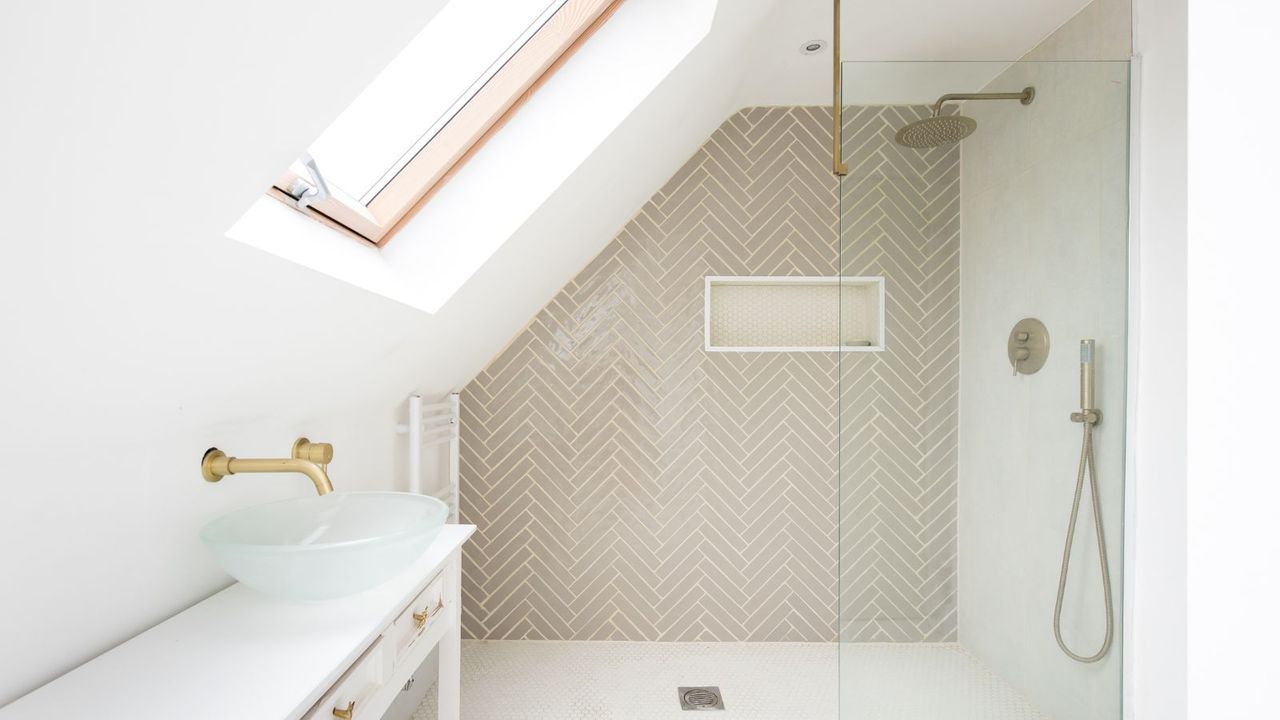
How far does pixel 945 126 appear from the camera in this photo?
61.3 inches

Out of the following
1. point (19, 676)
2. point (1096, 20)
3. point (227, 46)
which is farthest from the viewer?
point (1096, 20)

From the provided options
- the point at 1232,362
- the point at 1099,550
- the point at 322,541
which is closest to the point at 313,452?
the point at 322,541

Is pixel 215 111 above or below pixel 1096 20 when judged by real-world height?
below

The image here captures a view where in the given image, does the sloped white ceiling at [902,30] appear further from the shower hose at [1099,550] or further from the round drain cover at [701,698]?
the round drain cover at [701,698]

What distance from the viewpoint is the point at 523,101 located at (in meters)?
1.54

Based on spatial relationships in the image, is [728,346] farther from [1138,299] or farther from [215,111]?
[215,111]

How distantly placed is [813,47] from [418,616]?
7.35 ft

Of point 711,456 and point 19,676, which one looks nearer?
point 19,676

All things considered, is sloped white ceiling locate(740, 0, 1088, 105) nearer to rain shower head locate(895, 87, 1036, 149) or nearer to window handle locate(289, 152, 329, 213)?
rain shower head locate(895, 87, 1036, 149)

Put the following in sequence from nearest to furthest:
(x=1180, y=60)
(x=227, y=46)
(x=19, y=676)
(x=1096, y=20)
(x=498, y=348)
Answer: (x=227, y=46) → (x=19, y=676) → (x=1180, y=60) → (x=1096, y=20) → (x=498, y=348)

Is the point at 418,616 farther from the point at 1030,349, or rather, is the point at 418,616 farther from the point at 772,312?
the point at 772,312

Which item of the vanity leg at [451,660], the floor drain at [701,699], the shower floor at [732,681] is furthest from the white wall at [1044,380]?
the vanity leg at [451,660]

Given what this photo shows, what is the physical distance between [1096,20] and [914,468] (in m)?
1.50

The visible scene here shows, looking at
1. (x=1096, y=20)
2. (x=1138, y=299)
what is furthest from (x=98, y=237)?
(x=1096, y=20)
